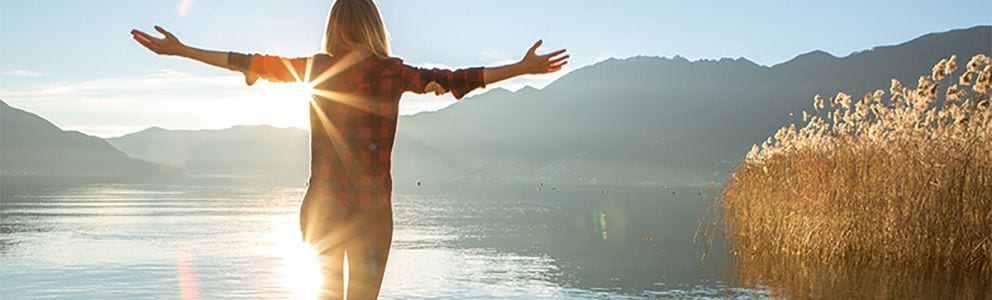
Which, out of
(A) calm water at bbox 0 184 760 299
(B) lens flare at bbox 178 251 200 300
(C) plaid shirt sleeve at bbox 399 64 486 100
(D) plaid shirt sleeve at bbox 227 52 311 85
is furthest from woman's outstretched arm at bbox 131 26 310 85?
(B) lens flare at bbox 178 251 200 300

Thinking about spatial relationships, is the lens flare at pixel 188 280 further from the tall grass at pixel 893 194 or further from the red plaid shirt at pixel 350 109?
the red plaid shirt at pixel 350 109

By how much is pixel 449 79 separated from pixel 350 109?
47 cm

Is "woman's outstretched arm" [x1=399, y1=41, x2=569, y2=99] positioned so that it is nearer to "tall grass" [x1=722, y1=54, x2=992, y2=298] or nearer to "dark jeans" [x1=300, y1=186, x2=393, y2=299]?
"dark jeans" [x1=300, y1=186, x2=393, y2=299]

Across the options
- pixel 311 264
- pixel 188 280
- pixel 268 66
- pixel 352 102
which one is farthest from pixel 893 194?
pixel 268 66

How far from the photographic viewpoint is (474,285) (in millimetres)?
16328

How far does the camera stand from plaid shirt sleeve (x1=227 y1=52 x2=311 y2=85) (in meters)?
3.96

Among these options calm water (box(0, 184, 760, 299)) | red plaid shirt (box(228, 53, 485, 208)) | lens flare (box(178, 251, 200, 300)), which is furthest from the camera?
calm water (box(0, 184, 760, 299))

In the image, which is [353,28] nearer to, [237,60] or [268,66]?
[268,66]

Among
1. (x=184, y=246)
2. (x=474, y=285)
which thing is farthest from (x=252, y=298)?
(x=184, y=246)

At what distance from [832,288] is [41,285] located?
14.0 metres

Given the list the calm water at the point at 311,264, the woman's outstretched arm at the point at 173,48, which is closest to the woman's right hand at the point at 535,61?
the woman's outstretched arm at the point at 173,48

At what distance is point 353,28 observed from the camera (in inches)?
155

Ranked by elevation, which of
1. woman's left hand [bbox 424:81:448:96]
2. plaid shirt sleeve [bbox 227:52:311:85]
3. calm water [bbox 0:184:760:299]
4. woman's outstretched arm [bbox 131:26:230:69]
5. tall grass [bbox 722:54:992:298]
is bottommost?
calm water [bbox 0:184:760:299]

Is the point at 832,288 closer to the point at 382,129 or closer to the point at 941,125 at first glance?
the point at 941,125
